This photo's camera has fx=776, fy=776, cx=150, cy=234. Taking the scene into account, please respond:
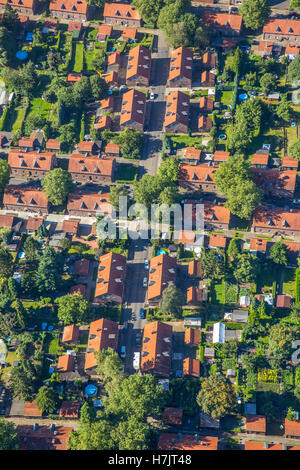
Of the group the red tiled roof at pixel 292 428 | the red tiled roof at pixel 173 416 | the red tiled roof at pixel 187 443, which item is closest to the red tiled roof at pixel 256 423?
the red tiled roof at pixel 292 428

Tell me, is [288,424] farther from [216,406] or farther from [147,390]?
[147,390]

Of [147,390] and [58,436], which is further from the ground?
[147,390]

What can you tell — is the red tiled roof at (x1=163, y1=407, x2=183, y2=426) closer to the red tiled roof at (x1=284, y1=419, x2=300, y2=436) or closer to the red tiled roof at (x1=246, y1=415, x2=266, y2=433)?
the red tiled roof at (x1=246, y1=415, x2=266, y2=433)

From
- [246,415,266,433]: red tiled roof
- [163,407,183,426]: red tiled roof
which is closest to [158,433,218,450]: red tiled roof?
[163,407,183,426]: red tiled roof

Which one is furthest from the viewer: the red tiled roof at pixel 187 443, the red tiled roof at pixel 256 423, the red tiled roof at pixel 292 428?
the red tiled roof at pixel 256 423

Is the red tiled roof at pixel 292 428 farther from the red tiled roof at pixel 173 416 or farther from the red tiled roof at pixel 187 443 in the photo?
the red tiled roof at pixel 173 416
